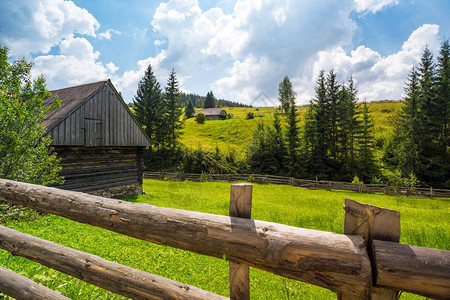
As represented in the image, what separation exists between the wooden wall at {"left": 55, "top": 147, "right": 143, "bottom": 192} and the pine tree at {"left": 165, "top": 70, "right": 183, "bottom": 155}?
2237 cm

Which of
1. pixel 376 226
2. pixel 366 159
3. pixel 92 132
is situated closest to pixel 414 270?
pixel 376 226

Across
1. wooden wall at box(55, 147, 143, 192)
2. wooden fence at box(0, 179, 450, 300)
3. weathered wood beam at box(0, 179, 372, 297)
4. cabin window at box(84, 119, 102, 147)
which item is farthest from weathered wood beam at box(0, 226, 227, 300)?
cabin window at box(84, 119, 102, 147)

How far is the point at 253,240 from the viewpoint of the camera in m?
1.68

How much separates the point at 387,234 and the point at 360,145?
3495 cm

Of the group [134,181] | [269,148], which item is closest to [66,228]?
[134,181]

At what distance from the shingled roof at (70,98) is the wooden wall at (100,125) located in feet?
0.63

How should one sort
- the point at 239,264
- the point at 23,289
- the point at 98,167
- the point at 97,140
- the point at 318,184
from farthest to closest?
1. the point at 318,184
2. the point at 98,167
3. the point at 97,140
4. the point at 23,289
5. the point at 239,264

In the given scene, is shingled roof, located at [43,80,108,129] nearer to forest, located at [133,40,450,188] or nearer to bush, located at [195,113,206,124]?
forest, located at [133,40,450,188]

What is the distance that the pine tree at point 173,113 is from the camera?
3747cm

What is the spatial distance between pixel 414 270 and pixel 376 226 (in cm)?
30

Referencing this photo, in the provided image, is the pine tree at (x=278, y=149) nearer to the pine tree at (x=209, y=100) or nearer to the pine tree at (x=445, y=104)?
the pine tree at (x=445, y=104)

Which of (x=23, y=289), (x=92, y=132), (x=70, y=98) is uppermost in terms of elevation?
(x=70, y=98)

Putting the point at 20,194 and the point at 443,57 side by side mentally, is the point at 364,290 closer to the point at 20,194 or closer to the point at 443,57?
the point at 20,194

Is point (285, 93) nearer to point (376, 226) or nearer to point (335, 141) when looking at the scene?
point (335, 141)
